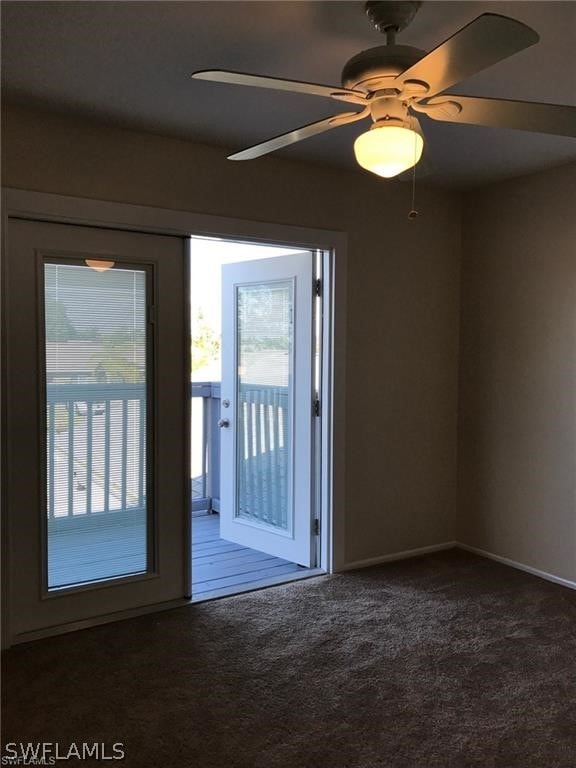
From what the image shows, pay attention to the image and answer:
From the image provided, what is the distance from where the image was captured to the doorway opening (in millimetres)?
3920

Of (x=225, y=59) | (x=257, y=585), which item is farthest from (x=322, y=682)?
(x=225, y=59)

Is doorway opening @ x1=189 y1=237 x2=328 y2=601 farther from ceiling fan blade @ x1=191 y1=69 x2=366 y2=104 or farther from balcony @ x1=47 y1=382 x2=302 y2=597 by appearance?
ceiling fan blade @ x1=191 y1=69 x2=366 y2=104

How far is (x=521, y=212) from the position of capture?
391 cm

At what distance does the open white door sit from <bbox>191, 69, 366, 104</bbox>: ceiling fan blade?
205 cm

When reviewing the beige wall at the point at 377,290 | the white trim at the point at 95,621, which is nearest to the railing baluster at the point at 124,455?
the white trim at the point at 95,621

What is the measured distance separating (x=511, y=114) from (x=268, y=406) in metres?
2.72

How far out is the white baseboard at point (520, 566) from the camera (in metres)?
3.70

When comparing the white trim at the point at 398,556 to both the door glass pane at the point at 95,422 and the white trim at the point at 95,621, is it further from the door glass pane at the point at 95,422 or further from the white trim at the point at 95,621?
the door glass pane at the point at 95,422

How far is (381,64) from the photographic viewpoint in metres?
1.74

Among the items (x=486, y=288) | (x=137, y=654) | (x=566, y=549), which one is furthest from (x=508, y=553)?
(x=137, y=654)

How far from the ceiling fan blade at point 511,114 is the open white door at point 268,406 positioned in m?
2.02

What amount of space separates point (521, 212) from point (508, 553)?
6.95 feet

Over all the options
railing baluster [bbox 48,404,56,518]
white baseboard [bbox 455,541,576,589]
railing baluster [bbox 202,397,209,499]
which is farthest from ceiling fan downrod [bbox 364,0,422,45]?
railing baluster [bbox 202,397,209,499]

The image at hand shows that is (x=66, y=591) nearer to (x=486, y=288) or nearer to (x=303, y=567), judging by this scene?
(x=303, y=567)
